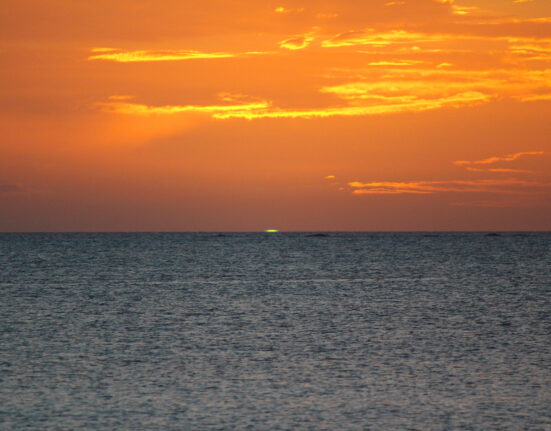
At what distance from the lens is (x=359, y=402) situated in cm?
2273

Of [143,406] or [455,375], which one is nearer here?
[143,406]

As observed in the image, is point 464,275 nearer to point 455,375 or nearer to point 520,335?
point 520,335

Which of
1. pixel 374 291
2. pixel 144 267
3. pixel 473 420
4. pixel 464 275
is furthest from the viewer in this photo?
pixel 144 267

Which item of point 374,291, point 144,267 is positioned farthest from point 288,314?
point 144,267

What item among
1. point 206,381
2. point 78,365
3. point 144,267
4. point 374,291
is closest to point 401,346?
point 206,381

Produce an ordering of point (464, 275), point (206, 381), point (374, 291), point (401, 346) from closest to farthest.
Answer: point (206, 381) < point (401, 346) < point (374, 291) < point (464, 275)

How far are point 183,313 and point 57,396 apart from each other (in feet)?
82.7

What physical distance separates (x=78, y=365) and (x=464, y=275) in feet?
A: 224

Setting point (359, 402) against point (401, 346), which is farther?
point (401, 346)

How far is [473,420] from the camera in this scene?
814 inches

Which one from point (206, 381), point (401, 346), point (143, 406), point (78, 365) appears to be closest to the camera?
point (143, 406)

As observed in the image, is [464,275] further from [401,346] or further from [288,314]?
[401,346]

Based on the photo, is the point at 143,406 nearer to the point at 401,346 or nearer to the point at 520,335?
the point at 401,346

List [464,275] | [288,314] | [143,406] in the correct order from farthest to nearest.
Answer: [464,275]
[288,314]
[143,406]
